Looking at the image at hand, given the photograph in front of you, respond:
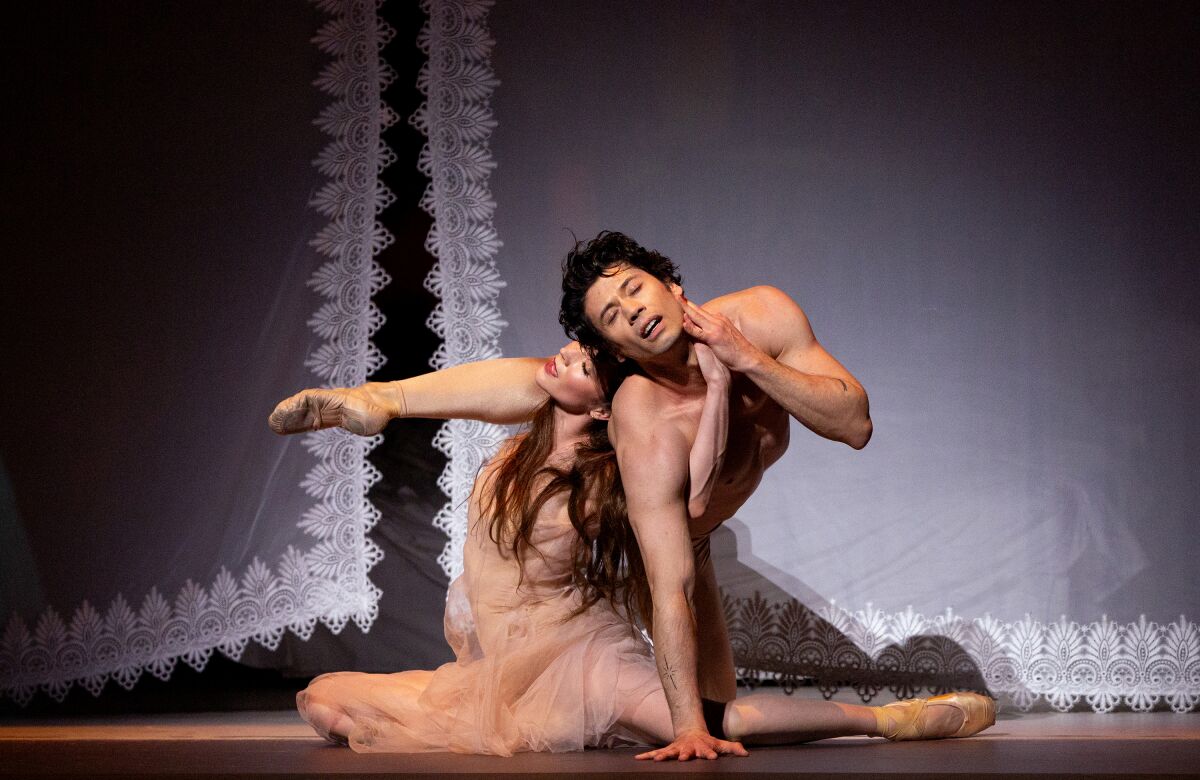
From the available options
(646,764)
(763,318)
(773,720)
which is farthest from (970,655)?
(646,764)

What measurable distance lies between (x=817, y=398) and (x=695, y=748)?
657 mm

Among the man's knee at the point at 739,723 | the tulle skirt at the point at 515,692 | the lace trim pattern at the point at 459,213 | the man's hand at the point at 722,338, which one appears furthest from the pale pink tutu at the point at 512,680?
the lace trim pattern at the point at 459,213

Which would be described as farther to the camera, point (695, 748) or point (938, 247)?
point (938, 247)

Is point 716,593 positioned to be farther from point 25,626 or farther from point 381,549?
point 25,626

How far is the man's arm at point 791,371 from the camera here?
202 centimetres

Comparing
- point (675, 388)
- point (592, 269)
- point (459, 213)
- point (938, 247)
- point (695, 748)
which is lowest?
point (695, 748)

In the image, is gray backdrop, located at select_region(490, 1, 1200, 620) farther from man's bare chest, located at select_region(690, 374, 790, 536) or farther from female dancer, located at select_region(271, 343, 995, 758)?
female dancer, located at select_region(271, 343, 995, 758)

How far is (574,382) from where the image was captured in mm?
2389

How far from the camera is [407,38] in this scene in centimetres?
369

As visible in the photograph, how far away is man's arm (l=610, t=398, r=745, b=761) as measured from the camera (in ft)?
5.99

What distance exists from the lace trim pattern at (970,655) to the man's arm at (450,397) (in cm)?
109

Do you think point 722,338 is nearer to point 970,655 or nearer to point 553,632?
point 553,632

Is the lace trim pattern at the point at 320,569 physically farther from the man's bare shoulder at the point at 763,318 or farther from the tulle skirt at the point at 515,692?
the man's bare shoulder at the point at 763,318

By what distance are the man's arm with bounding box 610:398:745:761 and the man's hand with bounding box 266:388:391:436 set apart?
0.63 metres
